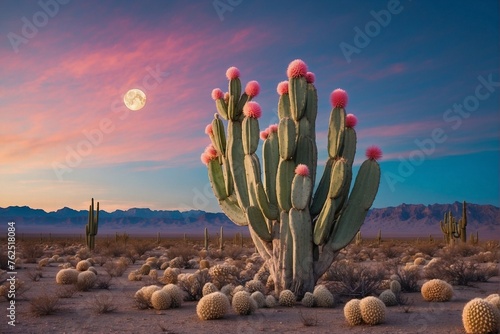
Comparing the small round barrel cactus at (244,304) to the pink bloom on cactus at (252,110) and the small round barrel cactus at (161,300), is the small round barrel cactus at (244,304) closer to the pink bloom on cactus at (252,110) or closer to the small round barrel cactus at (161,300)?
the small round barrel cactus at (161,300)

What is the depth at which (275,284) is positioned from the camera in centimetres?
1060

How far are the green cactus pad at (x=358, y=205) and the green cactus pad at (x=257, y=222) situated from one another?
1.36m

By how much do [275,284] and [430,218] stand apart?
487 feet

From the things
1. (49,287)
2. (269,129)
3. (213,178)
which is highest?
(269,129)

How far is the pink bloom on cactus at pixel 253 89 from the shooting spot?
38.3 feet

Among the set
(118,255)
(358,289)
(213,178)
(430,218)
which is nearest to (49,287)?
(213,178)

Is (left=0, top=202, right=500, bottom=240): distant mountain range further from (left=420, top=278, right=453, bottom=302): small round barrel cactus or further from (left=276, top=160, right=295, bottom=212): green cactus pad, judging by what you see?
(left=276, top=160, right=295, bottom=212): green cactus pad

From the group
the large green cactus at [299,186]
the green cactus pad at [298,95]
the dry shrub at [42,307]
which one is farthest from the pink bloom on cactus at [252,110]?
the dry shrub at [42,307]

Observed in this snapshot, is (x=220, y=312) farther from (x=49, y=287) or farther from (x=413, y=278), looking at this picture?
(x=49, y=287)

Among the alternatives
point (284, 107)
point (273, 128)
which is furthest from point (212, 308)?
point (284, 107)

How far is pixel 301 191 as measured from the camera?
9.90m

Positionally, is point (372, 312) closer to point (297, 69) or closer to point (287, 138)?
point (287, 138)

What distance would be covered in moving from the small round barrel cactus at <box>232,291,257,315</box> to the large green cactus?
1207 mm

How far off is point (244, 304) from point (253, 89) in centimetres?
499
